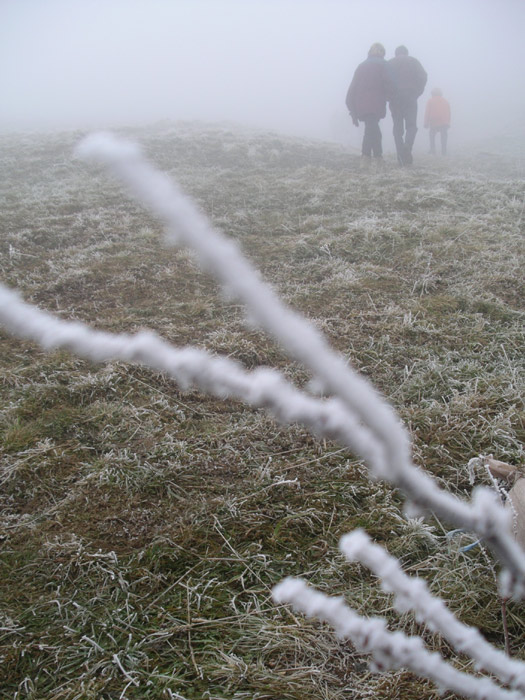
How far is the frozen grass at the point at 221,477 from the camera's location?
5.40 feet

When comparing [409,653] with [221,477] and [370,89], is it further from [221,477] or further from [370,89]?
[370,89]

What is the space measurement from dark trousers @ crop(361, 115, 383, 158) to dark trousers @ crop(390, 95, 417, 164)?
0.49 meters

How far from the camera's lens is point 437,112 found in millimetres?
16625

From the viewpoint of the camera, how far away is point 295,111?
1959 inches

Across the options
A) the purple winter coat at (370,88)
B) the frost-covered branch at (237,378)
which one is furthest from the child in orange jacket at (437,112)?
the frost-covered branch at (237,378)

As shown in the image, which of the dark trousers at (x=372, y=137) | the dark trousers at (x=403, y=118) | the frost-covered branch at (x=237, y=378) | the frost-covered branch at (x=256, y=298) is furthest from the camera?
the dark trousers at (x=403, y=118)

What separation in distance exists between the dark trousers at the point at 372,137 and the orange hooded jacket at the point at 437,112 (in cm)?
625

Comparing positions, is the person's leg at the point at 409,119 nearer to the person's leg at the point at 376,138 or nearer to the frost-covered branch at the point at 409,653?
the person's leg at the point at 376,138

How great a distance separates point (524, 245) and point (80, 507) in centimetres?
634

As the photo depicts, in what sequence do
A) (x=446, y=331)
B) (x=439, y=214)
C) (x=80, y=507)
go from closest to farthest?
(x=80, y=507) < (x=446, y=331) < (x=439, y=214)

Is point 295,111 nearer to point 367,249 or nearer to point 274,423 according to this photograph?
point 367,249

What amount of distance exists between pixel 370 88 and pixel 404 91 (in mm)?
1194

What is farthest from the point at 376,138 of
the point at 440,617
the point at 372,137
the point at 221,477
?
the point at 440,617

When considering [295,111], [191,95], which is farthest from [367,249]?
[191,95]
